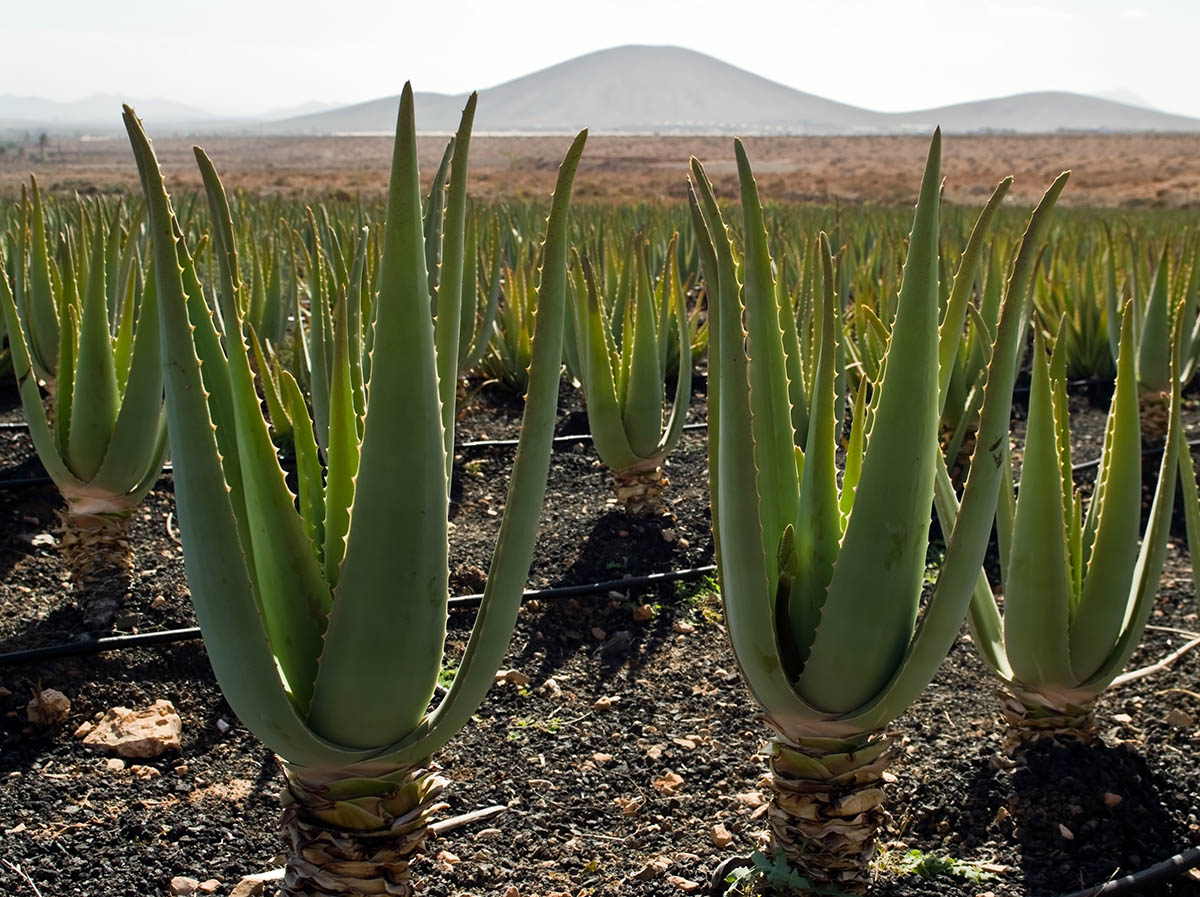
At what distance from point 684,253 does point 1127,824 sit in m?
6.04

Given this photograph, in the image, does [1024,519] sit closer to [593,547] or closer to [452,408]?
[452,408]

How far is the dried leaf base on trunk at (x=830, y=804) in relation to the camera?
1334 mm

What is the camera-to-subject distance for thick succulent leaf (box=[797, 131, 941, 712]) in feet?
3.85

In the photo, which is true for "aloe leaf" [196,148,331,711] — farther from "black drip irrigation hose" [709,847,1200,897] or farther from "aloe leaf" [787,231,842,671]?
"black drip irrigation hose" [709,847,1200,897]

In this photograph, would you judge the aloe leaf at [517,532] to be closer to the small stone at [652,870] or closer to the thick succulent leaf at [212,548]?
the thick succulent leaf at [212,548]

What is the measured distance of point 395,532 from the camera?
103 cm

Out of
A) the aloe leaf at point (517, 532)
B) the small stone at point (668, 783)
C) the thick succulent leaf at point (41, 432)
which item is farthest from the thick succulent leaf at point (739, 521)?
the thick succulent leaf at point (41, 432)

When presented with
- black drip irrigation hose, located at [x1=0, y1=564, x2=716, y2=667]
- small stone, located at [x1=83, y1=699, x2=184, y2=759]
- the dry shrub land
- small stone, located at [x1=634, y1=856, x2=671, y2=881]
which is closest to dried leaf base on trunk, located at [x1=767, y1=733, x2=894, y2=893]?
small stone, located at [x1=634, y1=856, x2=671, y2=881]

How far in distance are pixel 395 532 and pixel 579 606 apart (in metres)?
1.81

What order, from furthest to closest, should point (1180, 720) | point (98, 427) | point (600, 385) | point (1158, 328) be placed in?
point (1158, 328) → point (600, 385) → point (98, 427) → point (1180, 720)

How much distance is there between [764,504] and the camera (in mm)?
1352

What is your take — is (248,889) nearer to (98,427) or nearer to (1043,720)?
(98,427)

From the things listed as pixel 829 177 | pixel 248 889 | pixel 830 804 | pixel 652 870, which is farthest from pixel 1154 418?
pixel 829 177

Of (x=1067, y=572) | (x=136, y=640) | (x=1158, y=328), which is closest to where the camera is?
(x=1067, y=572)
